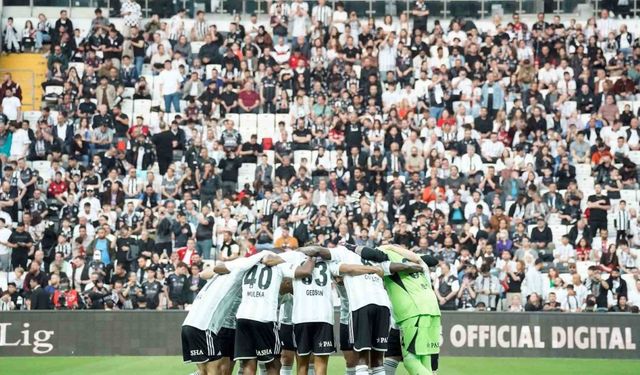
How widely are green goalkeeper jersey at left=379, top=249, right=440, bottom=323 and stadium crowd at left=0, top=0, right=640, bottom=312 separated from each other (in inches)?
332

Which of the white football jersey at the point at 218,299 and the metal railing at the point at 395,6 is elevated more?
the metal railing at the point at 395,6

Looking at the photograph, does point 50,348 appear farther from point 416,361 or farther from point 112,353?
point 416,361

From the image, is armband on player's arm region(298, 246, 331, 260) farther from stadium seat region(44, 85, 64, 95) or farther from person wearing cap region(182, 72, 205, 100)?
stadium seat region(44, 85, 64, 95)

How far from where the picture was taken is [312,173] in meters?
29.6

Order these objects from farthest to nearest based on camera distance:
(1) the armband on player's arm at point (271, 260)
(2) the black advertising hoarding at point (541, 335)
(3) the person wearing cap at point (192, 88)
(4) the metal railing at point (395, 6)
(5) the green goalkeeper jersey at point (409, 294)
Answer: (4) the metal railing at point (395, 6) → (3) the person wearing cap at point (192, 88) → (2) the black advertising hoarding at point (541, 335) → (5) the green goalkeeper jersey at point (409, 294) → (1) the armband on player's arm at point (271, 260)

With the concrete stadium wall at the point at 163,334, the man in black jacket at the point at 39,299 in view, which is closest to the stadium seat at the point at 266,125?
the concrete stadium wall at the point at 163,334

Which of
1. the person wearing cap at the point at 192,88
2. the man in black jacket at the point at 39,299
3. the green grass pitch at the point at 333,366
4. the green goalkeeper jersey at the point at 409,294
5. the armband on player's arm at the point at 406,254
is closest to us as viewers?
the green goalkeeper jersey at the point at 409,294

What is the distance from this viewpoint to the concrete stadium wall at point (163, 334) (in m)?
24.5

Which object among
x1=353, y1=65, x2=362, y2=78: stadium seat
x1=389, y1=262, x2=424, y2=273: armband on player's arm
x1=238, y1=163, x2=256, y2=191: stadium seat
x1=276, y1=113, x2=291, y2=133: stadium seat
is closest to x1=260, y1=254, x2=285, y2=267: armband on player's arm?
x1=389, y1=262, x2=424, y2=273: armband on player's arm

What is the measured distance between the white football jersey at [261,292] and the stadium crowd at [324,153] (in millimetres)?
8743

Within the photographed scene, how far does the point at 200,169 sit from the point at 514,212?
8.01 meters

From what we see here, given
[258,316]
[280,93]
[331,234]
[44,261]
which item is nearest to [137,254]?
[44,261]

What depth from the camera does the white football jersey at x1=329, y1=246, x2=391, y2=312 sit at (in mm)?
15055

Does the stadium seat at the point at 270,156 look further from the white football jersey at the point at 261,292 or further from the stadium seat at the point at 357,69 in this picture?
the white football jersey at the point at 261,292
